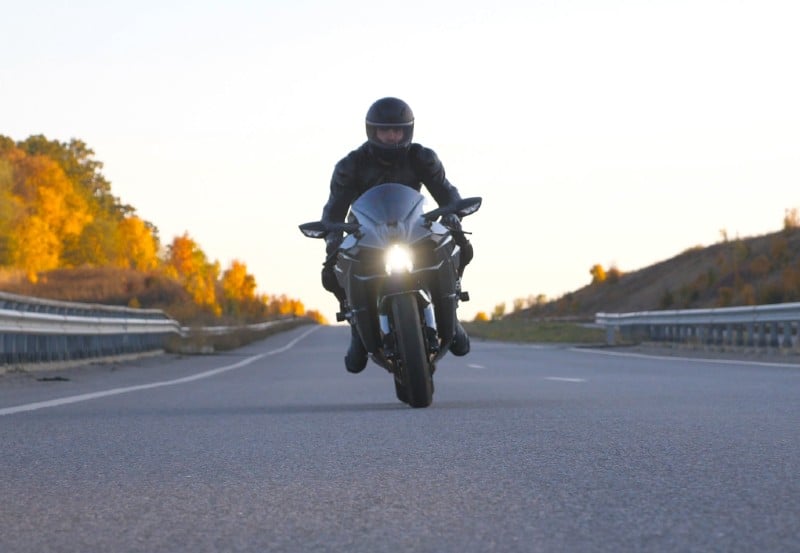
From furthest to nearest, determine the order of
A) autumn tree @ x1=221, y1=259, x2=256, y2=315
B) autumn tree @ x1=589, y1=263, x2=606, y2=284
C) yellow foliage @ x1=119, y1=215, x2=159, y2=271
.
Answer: autumn tree @ x1=221, y1=259, x2=256, y2=315 → yellow foliage @ x1=119, y1=215, x2=159, y2=271 → autumn tree @ x1=589, y1=263, x2=606, y2=284

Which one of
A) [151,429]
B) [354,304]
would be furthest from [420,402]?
[151,429]

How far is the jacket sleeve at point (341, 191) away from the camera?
9.11 m

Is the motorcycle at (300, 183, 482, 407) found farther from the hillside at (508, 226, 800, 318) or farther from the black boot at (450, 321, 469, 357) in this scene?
the hillside at (508, 226, 800, 318)

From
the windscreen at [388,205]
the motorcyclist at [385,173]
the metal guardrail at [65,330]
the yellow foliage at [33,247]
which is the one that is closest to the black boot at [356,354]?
the motorcyclist at [385,173]

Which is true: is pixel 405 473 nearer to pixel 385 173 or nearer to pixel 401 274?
pixel 401 274

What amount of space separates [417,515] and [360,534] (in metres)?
0.36

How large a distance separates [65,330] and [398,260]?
397 inches

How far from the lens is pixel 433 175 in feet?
29.9

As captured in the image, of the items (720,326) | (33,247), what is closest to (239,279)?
(33,247)

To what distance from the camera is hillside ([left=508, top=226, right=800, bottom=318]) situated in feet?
129

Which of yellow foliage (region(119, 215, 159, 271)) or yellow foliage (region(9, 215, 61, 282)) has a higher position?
yellow foliage (region(119, 215, 159, 271))

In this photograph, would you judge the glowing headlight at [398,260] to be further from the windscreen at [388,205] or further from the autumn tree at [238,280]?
the autumn tree at [238,280]

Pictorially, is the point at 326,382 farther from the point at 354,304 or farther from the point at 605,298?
the point at 605,298

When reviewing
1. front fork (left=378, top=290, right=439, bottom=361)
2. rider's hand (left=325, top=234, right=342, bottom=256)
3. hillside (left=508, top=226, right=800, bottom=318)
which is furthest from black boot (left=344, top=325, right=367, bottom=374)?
hillside (left=508, top=226, right=800, bottom=318)
